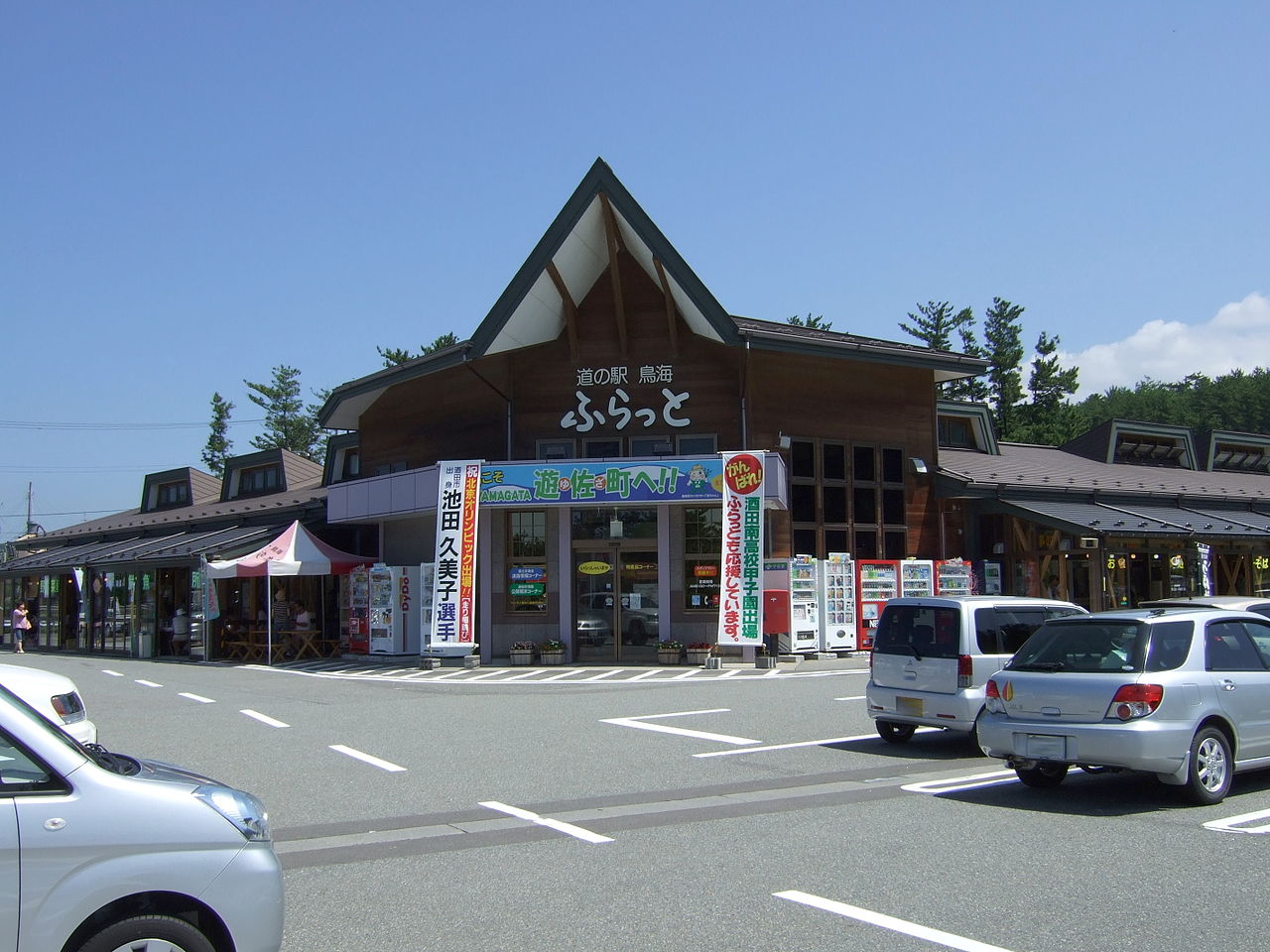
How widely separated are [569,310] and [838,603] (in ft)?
30.2

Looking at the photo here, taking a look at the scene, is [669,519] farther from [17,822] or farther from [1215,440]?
[1215,440]

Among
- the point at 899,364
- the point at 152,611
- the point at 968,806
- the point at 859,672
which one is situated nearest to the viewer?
the point at 968,806

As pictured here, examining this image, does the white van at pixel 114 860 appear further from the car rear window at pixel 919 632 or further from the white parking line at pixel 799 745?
the car rear window at pixel 919 632

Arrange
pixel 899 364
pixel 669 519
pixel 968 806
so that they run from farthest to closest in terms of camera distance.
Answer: pixel 899 364
pixel 669 519
pixel 968 806

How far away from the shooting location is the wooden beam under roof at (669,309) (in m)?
24.5

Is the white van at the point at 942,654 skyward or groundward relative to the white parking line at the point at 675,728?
skyward

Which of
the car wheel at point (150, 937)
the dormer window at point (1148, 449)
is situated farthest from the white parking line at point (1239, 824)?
the dormer window at point (1148, 449)

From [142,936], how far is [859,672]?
1891 cm

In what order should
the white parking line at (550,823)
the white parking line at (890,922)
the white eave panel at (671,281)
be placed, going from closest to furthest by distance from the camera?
the white parking line at (890,922)
the white parking line at (550,823)
the white eave panel at (671,281)

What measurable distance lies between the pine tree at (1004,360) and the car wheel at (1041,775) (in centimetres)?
5664

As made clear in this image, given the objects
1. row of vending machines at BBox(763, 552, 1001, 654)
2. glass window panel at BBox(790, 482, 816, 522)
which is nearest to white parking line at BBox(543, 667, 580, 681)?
row of vending machines at BBox(763, 552, 1001, 654)

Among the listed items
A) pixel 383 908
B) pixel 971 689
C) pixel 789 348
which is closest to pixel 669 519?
pixel 789 348

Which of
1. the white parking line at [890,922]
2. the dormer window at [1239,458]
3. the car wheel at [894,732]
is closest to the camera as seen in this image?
the white parking line at [890,922]

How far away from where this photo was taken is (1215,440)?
39.9 meters
